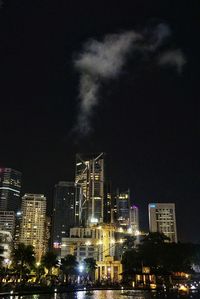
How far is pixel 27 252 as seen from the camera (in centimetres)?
9562

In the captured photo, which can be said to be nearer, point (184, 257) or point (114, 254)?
point (184, 257)

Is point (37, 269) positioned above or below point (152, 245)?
below

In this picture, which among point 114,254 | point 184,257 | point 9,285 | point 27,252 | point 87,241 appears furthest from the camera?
point 87,241

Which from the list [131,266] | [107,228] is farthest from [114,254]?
[131,266]

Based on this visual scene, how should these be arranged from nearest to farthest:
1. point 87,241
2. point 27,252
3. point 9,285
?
point 9,285 < point 27,252 < point 87,241

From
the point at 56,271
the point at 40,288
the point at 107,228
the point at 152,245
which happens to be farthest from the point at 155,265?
the point at 107,228

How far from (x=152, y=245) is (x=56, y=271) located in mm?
65406

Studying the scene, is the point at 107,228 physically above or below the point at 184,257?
above

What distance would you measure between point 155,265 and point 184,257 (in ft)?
30.1

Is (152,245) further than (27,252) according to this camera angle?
Yes

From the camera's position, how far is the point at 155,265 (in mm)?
114000

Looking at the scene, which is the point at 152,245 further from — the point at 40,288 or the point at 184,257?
the point at 40,288

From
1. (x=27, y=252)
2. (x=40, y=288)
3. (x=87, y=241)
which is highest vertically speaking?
(x=87, y=241)

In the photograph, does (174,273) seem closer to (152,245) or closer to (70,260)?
(152,245)
